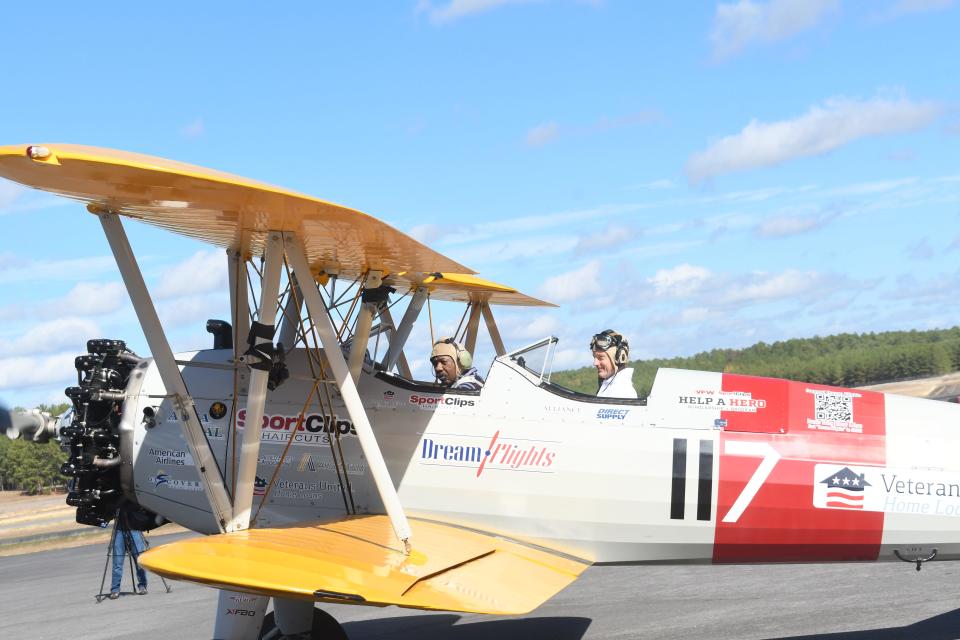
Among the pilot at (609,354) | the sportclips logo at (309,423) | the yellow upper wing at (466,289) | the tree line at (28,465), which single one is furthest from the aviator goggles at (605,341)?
the tree line at (28,465)

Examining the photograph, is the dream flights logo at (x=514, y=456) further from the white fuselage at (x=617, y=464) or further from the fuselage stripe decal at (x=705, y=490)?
the fuselage stripe decal at (x=705, y=490)

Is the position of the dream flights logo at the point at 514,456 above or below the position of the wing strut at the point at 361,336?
below

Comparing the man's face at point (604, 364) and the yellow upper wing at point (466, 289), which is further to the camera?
the yellow upper wing at point (466, 289)

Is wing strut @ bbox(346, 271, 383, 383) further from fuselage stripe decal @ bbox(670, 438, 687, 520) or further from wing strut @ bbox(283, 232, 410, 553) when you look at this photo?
fuselage stripe decal @ bbox(670, 438, 687, 520)

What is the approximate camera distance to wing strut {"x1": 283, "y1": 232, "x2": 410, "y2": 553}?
254 inches

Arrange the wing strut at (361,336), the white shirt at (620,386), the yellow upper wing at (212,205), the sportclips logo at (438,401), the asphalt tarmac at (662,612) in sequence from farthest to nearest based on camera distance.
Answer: the asphalt tarmac at (662,612) → the white shirt at (620,386) → the sportclips logo at (438,401) → the wing strut at (361,336) → the yellow upper wing at (212,205)

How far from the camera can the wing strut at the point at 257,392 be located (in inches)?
253

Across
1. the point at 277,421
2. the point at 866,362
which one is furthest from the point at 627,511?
the point at 866,362

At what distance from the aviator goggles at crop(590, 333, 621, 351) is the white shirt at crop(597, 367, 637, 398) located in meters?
0.24

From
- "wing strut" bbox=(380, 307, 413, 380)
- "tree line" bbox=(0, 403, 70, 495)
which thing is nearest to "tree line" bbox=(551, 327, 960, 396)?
"tree line" bbox=(0, 403, 70, 495)

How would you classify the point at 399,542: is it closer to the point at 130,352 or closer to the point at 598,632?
the point at 598,632

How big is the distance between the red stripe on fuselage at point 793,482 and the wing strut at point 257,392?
3332 millimetres

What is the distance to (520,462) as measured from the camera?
719 cm

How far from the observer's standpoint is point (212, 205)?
623cm
